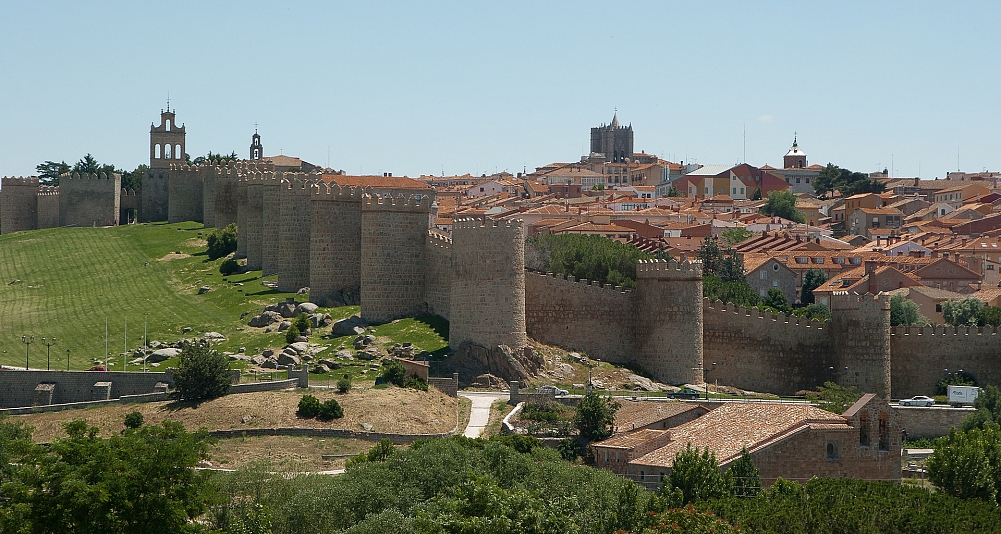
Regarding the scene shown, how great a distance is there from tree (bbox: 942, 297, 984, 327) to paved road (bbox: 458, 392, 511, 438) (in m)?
26.4

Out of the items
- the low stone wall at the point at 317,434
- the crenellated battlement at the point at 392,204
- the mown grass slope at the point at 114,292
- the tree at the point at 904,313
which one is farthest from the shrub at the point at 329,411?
the tree at the point at 904,313

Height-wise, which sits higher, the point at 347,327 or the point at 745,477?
the point at 347,327

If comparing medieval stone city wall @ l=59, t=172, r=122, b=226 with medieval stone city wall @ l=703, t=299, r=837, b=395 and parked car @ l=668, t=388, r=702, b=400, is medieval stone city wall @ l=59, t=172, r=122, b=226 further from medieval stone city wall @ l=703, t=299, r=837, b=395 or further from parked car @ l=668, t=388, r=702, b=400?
parked car @ l=668, t=388, r=702, b=400

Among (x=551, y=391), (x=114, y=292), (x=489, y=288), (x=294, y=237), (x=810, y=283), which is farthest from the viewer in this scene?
(x=810, y=283)

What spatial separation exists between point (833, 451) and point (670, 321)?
13885 mm

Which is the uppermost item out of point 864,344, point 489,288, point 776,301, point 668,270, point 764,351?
point 668,270

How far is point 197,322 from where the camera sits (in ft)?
203

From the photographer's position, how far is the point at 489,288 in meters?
54.8

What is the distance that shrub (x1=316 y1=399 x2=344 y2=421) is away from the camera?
159 ft

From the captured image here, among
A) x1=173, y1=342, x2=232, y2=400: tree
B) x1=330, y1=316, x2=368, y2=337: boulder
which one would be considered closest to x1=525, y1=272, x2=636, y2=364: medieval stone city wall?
x1=330, y1=316, x2=368, y2=337: boulder

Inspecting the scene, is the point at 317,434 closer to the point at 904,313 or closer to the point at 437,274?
the point at 437,274

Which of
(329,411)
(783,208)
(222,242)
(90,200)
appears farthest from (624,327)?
(783,208)

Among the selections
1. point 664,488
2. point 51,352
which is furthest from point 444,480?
point 51,352

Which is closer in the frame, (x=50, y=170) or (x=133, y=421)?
(x=133, y=421)
